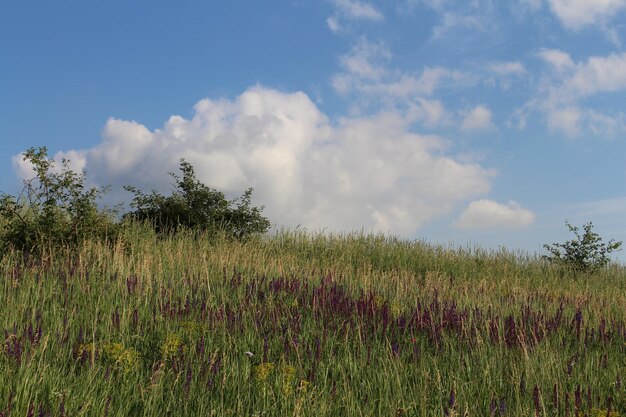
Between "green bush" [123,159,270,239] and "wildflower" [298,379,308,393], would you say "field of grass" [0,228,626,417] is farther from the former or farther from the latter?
"green bush" [123,159,270,239]

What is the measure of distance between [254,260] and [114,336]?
5657 mm

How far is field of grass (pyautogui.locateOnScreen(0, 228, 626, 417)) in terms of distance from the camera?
14.5 ft

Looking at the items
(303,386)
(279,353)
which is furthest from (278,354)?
(303,386)

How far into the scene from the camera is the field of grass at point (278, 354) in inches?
174

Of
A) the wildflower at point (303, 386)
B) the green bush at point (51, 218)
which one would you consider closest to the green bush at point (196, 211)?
the green bush at point (51, 218)

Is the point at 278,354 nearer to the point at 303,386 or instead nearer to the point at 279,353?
the point at 279,353

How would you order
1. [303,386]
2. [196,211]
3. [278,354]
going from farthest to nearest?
1. [196,211]
2. [278,354]
3. [303,386]

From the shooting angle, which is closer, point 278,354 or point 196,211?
point 278,354

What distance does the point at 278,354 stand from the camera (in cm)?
569

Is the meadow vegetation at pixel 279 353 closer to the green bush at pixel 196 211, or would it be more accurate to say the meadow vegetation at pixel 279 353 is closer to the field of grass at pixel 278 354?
the field of grass at pixel 278 354

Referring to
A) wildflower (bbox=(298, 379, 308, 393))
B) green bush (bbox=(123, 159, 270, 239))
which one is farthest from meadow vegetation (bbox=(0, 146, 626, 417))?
green bush (bbox=(123, 159, 270, 239))

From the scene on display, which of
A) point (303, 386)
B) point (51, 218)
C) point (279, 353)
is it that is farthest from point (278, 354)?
point (51, 218)

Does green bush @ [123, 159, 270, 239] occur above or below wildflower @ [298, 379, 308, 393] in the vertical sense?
above

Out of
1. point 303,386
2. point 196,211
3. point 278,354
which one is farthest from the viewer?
point 196,211
